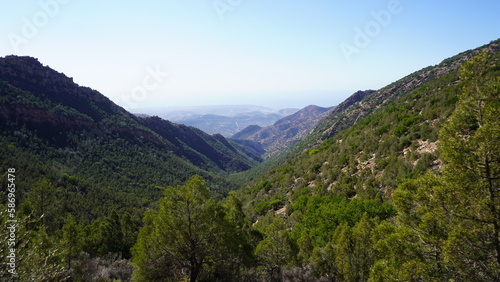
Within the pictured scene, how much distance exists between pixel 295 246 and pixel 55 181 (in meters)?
52.6

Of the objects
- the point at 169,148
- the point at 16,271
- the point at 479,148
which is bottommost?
the point at 169,148

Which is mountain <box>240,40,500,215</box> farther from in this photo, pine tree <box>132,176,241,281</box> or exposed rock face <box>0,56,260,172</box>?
exposed rock face <box>0,56,260,172</box>

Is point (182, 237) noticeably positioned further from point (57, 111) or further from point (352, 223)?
point (57, 111)

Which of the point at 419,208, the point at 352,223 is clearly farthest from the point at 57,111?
the point at 419,208

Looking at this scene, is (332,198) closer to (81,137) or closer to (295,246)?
(295,246)

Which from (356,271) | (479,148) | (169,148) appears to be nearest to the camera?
(479,148)

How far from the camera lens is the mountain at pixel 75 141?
5462 centimetres

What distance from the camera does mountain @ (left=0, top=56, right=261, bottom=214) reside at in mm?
54619

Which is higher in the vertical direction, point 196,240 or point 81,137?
point 81,137

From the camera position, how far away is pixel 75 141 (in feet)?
237

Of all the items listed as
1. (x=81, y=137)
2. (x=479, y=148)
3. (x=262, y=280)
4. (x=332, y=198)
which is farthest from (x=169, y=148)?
(x=479, y=148)

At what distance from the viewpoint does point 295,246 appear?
16891 mm

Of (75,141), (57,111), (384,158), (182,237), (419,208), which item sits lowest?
(384,158)

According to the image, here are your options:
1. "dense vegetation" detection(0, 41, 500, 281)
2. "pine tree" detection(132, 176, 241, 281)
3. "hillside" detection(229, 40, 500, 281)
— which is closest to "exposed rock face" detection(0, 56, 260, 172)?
"dense vegetation" detection(0, 41, 500, 281)
